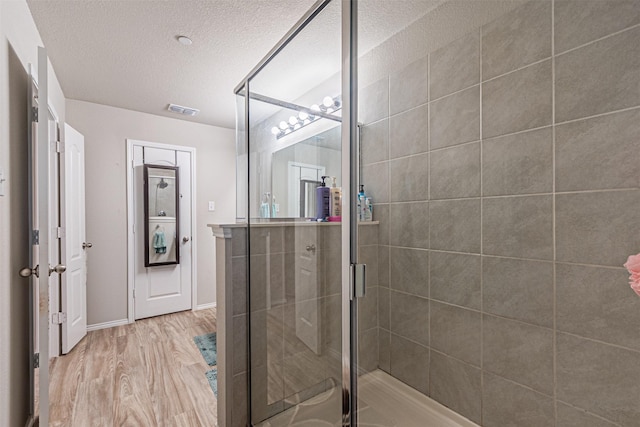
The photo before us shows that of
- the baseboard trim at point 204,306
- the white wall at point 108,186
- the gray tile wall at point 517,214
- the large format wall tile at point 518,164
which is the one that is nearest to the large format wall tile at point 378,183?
the gray tile wall at point 517,214

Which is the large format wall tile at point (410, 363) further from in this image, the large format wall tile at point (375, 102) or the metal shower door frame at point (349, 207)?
the large format wall tile at point (375, 102)

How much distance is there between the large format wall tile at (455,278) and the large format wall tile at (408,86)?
2.53 ft

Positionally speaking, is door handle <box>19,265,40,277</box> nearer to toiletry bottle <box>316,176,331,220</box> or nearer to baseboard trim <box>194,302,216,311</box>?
toiletry bottle <box>316,176,331,220</box>

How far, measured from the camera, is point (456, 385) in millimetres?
1458

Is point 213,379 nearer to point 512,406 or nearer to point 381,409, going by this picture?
point 381,409

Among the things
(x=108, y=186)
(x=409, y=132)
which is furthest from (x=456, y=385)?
(x=108, y=186)

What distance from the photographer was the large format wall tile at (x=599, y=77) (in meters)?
1.02

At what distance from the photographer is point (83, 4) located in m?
1.71

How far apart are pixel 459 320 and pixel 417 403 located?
1.62 feet

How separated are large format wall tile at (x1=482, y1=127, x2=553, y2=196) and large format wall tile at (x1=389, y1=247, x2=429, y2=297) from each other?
0.46 meters

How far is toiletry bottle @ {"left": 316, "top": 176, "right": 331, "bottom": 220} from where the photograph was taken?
1.29 meters

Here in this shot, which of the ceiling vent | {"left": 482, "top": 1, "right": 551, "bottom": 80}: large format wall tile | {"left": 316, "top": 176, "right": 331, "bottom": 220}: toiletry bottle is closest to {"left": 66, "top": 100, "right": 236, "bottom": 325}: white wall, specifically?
the ceiling vent

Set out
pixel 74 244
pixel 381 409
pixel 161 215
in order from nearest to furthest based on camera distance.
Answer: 1. pixel 381 409
2. pixel 74 244
3. pixel 161 215

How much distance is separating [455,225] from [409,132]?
52 centimetres
